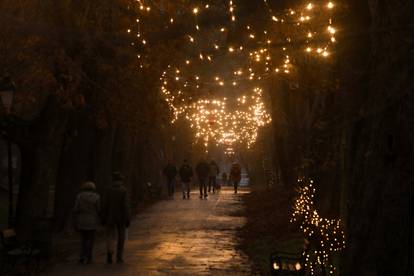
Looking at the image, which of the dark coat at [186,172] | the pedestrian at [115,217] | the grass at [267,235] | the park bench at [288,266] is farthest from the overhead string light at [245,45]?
the dark coat at [186,172]

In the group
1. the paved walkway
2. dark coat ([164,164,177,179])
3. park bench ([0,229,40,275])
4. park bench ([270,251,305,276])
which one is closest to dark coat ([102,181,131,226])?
the paved walkway

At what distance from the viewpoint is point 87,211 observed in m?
16.4

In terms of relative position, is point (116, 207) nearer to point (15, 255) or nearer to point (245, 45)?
point (15, 255)

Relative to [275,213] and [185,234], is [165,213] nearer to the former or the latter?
[275,213]

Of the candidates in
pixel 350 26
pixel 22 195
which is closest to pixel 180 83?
pixel 22 195

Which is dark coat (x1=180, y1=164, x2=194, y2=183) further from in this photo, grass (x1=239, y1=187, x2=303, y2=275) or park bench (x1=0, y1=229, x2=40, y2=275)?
park bench (x1=0, y1=229, x2=40, y2=275)

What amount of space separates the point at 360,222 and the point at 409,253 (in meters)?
0.61

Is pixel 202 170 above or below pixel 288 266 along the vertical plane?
above

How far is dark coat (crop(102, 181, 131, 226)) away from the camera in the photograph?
53.3ft

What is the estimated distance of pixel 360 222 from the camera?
8320 millimetres

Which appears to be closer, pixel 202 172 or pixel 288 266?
pixel 288 266

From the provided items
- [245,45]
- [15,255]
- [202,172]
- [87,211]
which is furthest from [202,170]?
[245,45]

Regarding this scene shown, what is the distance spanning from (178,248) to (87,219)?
2956mm

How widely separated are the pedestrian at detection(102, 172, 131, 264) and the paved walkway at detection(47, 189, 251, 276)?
335 millimetres
